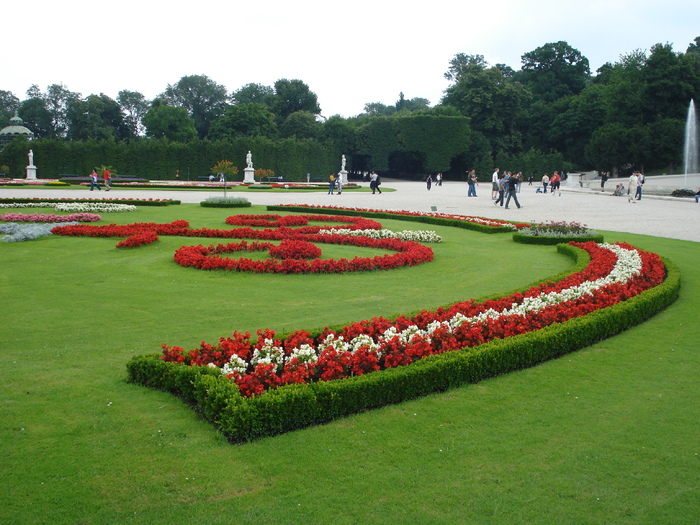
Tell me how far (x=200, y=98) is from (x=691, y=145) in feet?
208

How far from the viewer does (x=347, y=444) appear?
397cm

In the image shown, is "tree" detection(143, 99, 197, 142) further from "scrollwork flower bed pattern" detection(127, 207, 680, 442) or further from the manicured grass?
"scrollwork flower bed pattern" detection(127, 207, 680, 442)

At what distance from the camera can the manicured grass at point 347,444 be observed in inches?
130

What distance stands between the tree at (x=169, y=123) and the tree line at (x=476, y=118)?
0.15 meters

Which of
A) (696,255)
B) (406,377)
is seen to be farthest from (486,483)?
(696,255)

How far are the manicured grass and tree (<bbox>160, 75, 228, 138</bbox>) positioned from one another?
269 ft

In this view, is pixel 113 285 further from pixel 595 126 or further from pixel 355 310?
pixel 595 126

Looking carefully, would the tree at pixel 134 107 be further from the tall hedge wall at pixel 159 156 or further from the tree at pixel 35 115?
the tall hedge wall at pixel 159 156

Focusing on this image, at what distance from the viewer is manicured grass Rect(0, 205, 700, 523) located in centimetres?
330

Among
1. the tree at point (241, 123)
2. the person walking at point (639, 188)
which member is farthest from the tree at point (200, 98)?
the person walking at point (639, 188)

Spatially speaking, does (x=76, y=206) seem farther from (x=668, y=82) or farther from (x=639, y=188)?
(x=668, y=82)

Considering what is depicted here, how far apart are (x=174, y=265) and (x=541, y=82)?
73867 millimetres

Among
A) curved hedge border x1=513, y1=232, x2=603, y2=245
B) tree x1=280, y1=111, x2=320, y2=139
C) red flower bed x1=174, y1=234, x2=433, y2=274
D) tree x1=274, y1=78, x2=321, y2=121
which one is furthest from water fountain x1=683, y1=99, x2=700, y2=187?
red flower bed x1=174, y1=234, x2=433, y2=274

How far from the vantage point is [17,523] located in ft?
10.2
